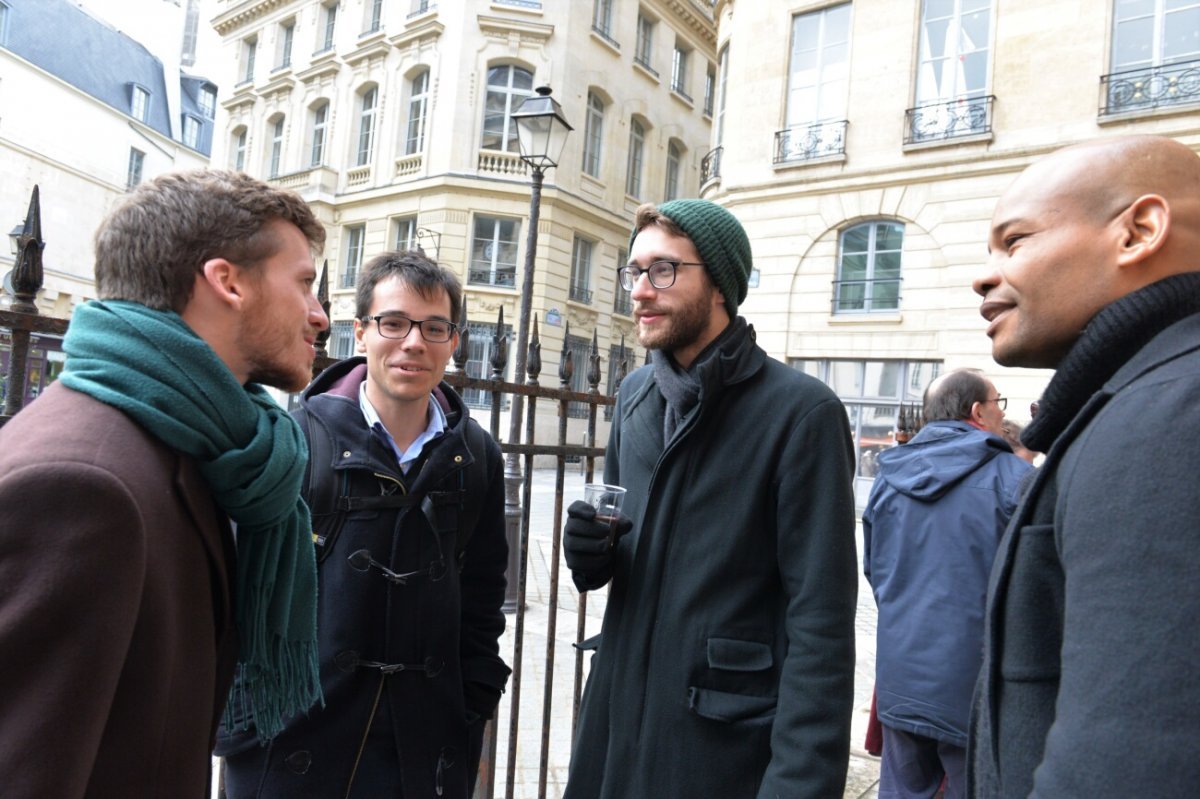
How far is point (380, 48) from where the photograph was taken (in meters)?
23.9

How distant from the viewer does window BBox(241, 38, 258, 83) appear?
95.1 feet

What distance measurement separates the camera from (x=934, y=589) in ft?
9.78

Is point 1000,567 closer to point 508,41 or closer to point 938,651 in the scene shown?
point 938,651

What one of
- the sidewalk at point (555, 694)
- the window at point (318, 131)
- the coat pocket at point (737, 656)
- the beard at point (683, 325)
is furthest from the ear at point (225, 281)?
the window at point (318, 131)

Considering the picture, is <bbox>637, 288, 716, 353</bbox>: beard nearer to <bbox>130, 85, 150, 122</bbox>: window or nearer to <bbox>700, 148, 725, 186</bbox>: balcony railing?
<bbox>700, 148, 725, 186</bbox>: balcony railing

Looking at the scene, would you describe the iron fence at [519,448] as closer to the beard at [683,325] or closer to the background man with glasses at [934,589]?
the beard at [683,325]

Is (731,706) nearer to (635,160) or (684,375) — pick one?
(684,375)

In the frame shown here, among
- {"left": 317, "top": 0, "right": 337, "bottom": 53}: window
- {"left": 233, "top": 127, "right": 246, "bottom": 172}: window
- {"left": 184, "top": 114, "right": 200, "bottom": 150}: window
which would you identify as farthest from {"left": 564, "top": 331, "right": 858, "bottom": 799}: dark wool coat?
{"left": 184, "top": 114, "right": 200, "bottom": 150}: window

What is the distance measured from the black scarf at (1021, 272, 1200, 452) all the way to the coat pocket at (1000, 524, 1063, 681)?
21 cm

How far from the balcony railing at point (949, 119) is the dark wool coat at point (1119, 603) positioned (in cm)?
1451

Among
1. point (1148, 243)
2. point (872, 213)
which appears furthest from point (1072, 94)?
point (1148, 243)

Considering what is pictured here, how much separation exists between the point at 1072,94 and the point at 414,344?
47.3 feet

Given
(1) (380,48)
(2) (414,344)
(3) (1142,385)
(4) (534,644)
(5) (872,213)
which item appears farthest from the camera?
(1) (380,48)

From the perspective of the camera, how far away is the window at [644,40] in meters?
25.2
